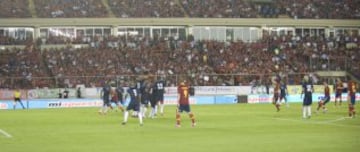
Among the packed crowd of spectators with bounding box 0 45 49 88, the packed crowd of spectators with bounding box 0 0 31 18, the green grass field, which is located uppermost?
the packed crowd of spectators with bounding box 0 0 31 18

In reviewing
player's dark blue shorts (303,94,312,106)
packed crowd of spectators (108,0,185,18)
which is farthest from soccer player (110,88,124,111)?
packed crowd of spectators (108,0,185,18)

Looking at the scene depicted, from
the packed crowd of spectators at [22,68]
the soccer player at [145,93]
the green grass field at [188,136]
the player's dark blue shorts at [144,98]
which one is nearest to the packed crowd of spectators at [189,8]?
Result: the packed crowd of spectators at [22,68]

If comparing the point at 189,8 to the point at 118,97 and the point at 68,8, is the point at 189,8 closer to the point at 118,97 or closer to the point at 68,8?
the point at 68,8

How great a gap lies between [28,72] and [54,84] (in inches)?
133

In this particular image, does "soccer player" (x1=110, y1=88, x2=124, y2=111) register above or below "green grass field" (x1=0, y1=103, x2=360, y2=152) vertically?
above

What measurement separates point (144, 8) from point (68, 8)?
904 cm

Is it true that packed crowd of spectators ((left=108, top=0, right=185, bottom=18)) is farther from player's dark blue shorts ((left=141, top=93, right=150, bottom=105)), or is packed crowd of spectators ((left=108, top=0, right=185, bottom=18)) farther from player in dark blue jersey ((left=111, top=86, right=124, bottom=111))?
player's dark blue shorts ((left=141, top=93, right=150, bottom=105))

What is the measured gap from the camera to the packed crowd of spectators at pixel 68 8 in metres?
76.1

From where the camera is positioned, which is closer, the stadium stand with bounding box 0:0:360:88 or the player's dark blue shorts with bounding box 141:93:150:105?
the player's dark blue shorts with bounding box 141:93:150:105

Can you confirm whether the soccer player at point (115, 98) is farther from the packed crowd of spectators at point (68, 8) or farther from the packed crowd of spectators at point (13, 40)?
the packed crowd of spectators at point (68, 8)

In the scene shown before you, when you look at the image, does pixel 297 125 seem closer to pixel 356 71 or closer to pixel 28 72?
pixel 28 72

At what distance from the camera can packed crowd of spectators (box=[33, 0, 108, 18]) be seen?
76.1 m

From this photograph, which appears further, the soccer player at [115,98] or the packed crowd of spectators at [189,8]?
the packed crowd of spectators at [189,8]

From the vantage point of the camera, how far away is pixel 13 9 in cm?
7506
